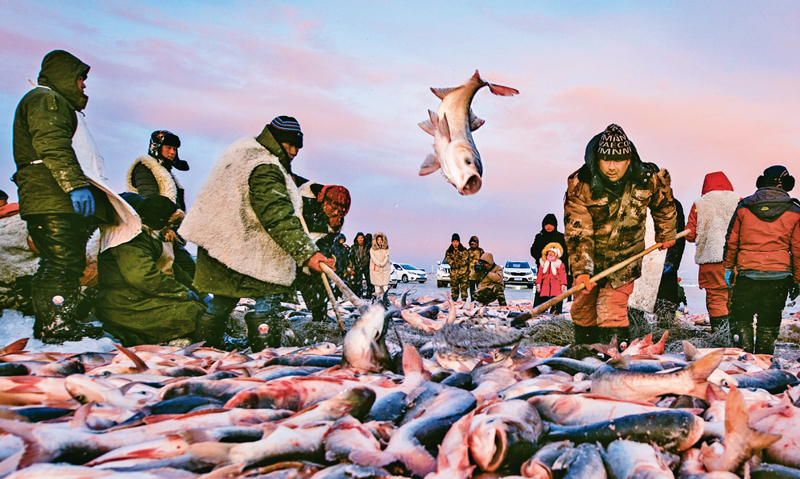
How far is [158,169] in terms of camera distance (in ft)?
20.1

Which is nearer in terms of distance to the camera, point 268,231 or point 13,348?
point 13,348

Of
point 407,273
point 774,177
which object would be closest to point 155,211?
point 774,177

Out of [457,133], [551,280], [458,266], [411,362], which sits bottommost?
[411,362]

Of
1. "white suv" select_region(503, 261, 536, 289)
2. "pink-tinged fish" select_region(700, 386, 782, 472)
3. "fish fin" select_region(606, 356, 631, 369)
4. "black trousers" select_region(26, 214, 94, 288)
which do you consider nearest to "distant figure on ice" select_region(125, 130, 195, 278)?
"black trousers" select_region(26, 214, 94, 288)

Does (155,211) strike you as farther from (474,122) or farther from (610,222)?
(610,222)

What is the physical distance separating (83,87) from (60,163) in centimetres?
87

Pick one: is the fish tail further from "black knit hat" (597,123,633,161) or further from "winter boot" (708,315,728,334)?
"winter boot" (708,315,728,334)

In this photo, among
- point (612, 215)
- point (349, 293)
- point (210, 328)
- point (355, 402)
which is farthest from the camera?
point (612, 215)

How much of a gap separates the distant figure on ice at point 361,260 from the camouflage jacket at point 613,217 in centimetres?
708

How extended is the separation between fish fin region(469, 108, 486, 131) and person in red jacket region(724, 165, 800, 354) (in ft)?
11.5

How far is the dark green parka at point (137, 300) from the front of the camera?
4.85 m

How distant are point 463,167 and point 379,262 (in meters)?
9.42

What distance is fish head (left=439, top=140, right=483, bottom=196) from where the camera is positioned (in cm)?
297

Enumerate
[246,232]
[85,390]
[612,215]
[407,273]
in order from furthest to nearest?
1. [407,273]
2. [612,215]
3. [246,232]
4. [85,390]
